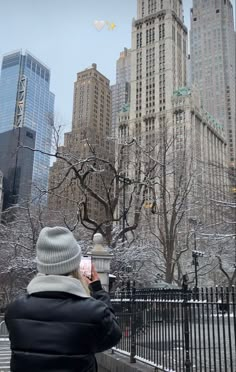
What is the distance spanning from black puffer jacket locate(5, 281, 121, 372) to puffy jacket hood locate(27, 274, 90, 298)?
0.08ft

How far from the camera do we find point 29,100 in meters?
51.0

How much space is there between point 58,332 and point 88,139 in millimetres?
20047

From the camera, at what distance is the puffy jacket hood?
91.4 inches

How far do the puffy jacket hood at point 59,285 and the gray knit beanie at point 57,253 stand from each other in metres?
0.07

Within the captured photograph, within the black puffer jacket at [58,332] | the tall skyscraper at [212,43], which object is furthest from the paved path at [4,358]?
the tall skyscraper at [212,43]

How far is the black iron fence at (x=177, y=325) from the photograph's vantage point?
4891mm

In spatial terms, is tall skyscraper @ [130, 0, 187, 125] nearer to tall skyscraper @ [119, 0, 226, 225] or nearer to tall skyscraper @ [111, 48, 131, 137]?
tall skyscraper @ [119, 0, 226, 225]

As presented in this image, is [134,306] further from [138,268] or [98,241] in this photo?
[138,268]

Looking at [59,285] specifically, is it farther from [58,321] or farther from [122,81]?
[122,81]

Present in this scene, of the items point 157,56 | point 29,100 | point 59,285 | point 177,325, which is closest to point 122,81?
point 157,56

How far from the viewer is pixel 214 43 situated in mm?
122812

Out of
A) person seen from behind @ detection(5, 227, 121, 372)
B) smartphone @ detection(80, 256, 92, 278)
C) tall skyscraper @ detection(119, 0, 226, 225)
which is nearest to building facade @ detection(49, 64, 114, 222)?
tall skyscraper @ detection(119, 0, 226, 225)

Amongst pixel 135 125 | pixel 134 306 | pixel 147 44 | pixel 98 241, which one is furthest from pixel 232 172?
pixel 147 44

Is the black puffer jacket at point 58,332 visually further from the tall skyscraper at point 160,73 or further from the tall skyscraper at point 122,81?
the tall skyscraper at point 122,81
